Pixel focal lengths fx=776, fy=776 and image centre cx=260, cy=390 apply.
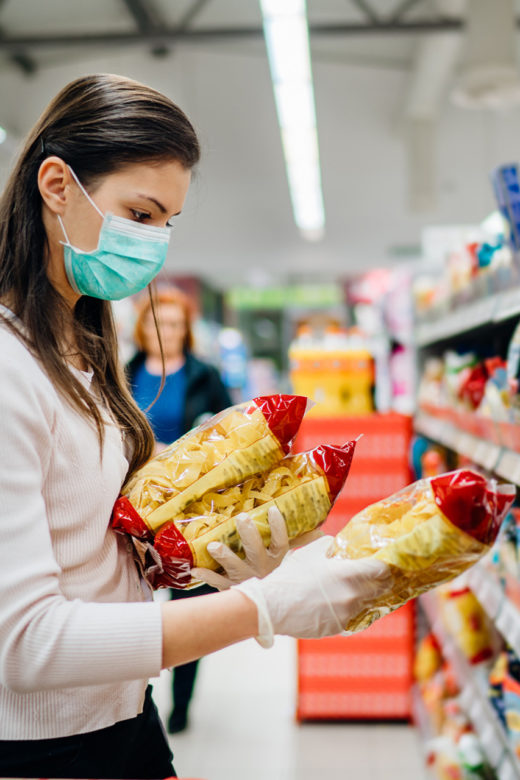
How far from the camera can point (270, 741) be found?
3.47 meters

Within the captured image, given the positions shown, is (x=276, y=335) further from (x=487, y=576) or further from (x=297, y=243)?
(x=487, y=576)

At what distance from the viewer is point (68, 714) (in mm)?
1115

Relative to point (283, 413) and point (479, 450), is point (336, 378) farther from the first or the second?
point (283, 413)

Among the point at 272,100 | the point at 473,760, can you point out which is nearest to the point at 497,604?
the point at 473,760

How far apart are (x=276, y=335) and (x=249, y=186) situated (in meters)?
9.93

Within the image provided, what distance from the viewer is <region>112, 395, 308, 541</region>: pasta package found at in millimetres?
1202

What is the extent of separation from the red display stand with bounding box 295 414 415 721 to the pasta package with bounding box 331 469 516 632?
2.32 m

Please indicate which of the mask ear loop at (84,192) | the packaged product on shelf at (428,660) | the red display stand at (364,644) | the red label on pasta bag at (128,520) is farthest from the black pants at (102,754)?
the packaged product on shelf at (428,660)

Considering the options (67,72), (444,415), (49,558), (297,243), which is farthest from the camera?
(297,243)

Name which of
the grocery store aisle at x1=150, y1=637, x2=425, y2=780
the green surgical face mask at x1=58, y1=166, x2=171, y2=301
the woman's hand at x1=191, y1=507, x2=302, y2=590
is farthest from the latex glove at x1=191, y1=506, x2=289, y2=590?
the grocery store aisle at x1=150, y1=637, x2=425, y2=780

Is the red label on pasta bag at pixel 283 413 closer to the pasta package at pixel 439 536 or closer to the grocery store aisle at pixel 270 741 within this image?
the pasta package at pixel 439 536

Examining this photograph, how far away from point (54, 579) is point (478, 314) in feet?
5.38

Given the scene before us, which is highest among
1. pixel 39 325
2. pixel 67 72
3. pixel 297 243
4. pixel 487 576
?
pixel 67 72

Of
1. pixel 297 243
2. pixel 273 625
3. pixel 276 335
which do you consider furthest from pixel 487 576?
pixel 276 335
